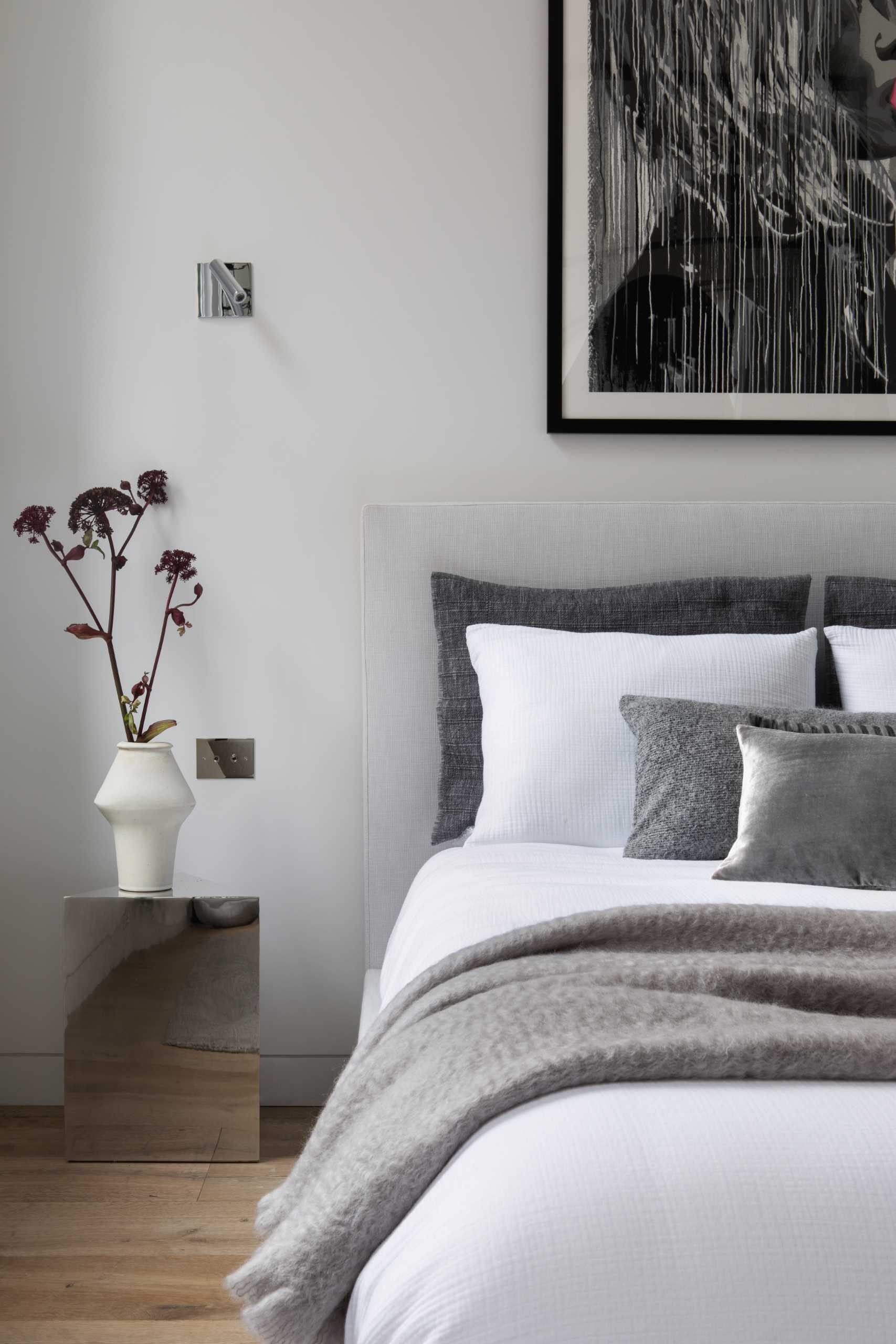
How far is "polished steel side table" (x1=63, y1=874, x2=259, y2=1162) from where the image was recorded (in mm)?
2072

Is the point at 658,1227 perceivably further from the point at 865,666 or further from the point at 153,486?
the point at 153,486

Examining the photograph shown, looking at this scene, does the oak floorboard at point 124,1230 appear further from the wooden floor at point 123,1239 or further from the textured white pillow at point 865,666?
the textured white pillow at point 865,666

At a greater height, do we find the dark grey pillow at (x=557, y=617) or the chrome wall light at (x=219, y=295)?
the chrome wall light at (x=219, y=295)

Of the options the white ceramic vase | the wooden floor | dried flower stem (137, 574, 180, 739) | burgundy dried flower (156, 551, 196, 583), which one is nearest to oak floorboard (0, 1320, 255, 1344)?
the wooden floor

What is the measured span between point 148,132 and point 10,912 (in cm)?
175

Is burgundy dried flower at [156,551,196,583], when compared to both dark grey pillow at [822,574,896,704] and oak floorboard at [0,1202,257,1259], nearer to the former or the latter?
oak floorboard at [0,1202,257,1259]

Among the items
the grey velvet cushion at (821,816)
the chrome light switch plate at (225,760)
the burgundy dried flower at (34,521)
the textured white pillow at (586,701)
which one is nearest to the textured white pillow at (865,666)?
the textured white pillow at (586,701)

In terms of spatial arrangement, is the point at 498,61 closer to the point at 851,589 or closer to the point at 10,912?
the point at 851,589

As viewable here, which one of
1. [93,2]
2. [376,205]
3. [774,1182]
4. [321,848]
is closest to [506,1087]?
[774,1182]

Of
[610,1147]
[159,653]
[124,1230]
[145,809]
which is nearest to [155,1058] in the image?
[124,1230]

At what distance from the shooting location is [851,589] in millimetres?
2227

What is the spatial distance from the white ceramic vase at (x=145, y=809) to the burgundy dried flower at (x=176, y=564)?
14.0 inches

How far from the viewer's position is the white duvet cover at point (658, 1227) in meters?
0.66

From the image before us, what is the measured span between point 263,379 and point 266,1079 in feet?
5.06
